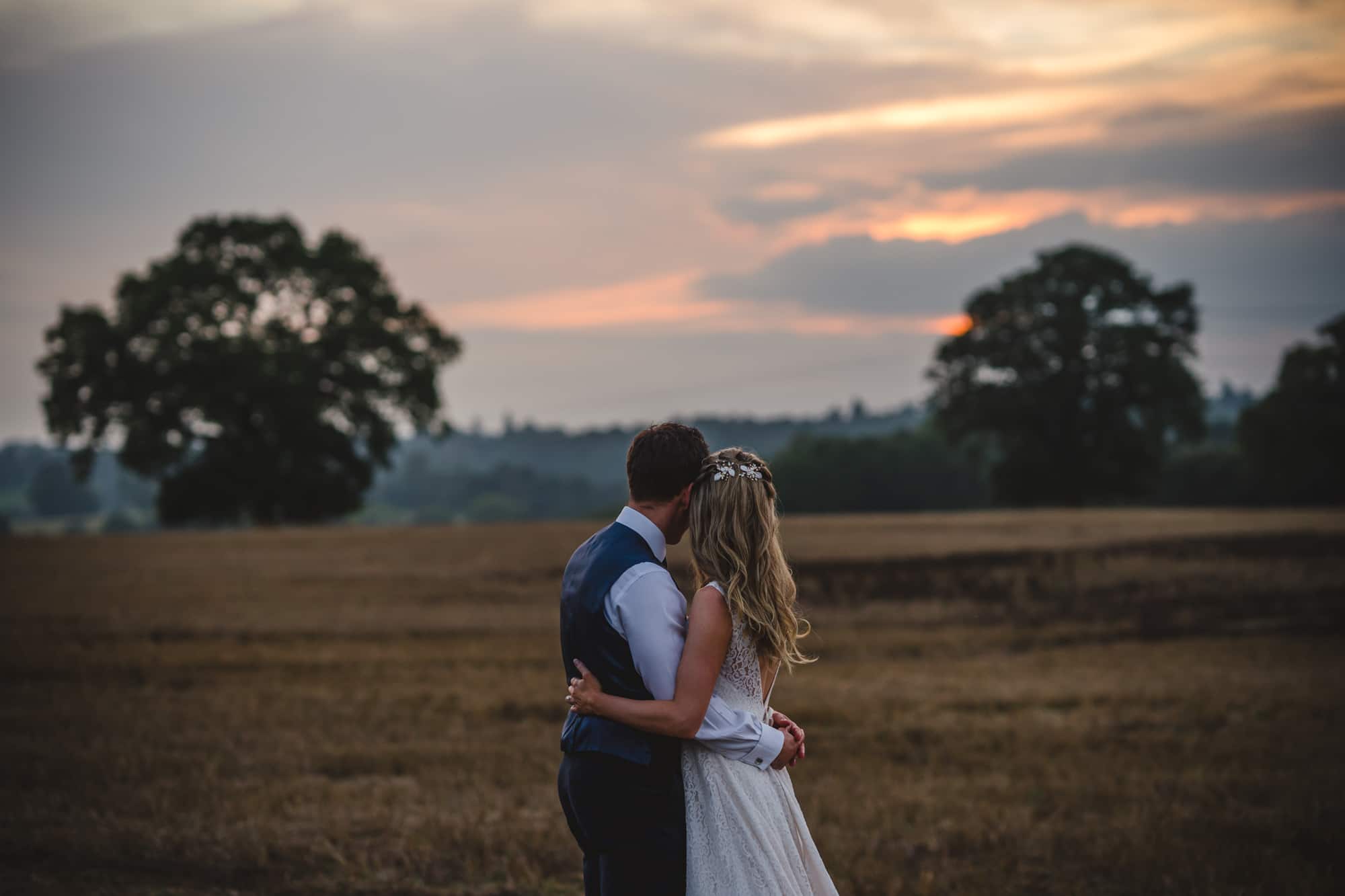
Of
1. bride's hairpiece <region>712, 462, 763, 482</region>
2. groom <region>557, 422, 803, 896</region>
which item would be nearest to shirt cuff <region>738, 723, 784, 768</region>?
groom <region>557, 422, 803, 896</region>

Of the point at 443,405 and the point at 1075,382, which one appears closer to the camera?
the point at 443,405

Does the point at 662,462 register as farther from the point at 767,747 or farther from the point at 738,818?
the point at 738,818

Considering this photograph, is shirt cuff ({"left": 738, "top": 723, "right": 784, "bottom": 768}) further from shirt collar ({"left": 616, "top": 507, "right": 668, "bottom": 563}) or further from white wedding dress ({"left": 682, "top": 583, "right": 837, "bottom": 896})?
shirt collar ({"left": 616, "top": 507, "right": 668, "bottom": 563})

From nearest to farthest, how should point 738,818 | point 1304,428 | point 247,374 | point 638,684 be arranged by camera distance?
point 638,684
point 738,818
point 247,374
point 1304,428

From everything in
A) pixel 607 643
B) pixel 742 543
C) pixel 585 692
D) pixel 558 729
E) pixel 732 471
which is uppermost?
pixel 732 471

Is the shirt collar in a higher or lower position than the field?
higher

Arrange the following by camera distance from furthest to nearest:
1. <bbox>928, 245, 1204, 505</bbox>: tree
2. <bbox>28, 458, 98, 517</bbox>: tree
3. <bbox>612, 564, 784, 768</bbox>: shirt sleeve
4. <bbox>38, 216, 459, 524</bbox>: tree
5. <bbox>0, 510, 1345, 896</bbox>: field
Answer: <bbox>28, 458, 98, 517</bbox>: tree → <bbox>928, 245, 1204, 505</bbox>: tree → <bbox>38, 216, 459, 524</bbox>: tree → <bbox>0, 510, 1345, 896</bbox>: field → <bbox>612, 564, 784, 768</bbox>: shirt sleeve

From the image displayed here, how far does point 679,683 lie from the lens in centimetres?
380

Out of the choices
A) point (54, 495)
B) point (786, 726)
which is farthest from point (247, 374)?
point (54, 495)

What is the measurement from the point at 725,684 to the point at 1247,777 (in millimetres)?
7801

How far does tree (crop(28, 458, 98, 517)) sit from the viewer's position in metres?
106

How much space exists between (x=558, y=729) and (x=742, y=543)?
8724 mm

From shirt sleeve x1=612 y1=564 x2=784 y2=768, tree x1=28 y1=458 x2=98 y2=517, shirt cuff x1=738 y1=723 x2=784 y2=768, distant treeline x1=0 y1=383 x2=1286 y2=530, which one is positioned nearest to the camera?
shirt sleeve x1=612 y1=564 x2=784 y2=768

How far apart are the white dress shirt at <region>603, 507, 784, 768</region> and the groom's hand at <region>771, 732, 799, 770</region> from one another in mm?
172
